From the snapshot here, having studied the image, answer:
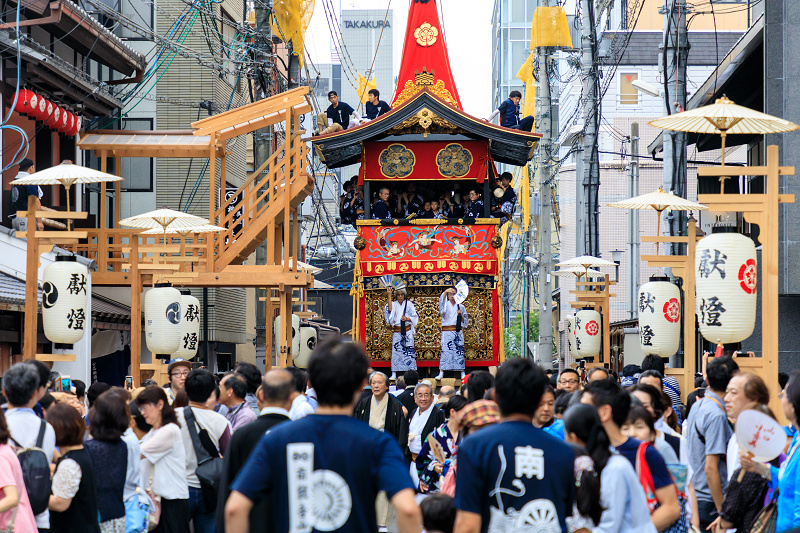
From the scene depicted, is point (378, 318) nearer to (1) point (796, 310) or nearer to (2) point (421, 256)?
(2) point (421, 256)

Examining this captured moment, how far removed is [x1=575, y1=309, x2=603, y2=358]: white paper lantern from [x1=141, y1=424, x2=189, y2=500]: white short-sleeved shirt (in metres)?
14.8

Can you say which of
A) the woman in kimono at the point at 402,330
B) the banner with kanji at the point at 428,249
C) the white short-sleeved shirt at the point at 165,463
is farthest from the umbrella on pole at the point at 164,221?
the white short-sleeved shirt at the point at 165,463

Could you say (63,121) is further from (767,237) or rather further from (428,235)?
(767,237)

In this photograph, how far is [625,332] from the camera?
24.0 metres

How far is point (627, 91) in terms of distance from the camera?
42438 millimetres

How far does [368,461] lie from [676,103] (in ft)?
41.0

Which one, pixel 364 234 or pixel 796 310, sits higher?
pixel 364 234

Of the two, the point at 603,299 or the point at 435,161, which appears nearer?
the point at 435,161

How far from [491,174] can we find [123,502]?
14387mm

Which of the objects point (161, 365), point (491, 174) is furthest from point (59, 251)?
point (491, 174)

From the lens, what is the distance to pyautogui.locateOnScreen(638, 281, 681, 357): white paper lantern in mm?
15016

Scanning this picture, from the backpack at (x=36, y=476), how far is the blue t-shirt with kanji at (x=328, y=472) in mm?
2087

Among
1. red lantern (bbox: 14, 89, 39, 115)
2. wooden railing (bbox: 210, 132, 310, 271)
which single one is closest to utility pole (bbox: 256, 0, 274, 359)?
wooden railing (bbox: 210, 132, 310, 271)

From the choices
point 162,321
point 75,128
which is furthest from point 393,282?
point 75,128
